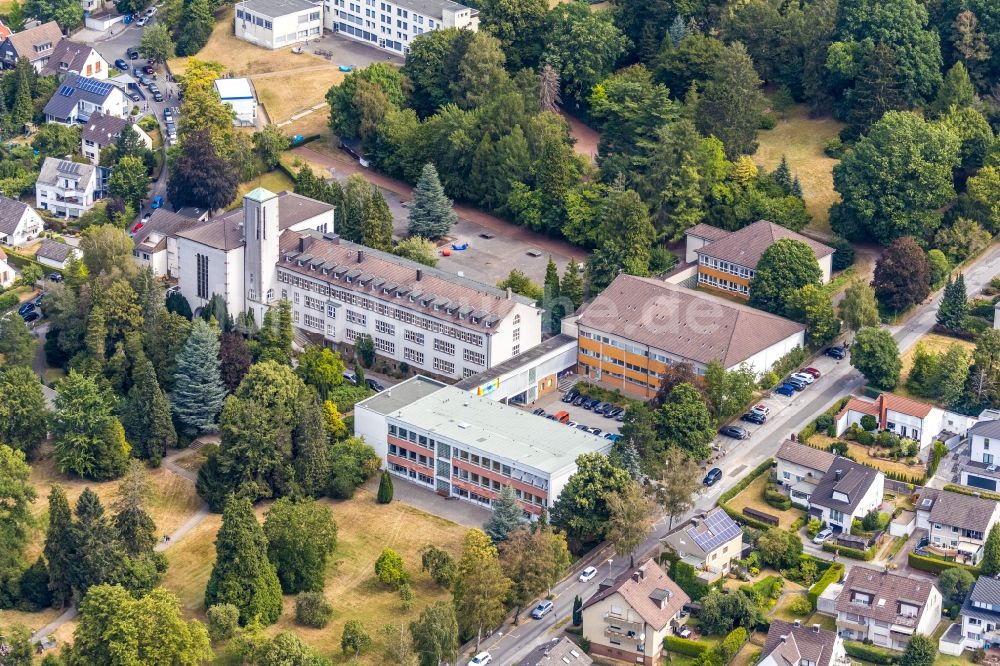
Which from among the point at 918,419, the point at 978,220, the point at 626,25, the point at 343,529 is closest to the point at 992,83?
the point at 978,220

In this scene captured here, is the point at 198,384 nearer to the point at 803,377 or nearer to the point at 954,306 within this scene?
the point at 803,377

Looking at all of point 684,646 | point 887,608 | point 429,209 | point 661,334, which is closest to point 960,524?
point 887,608

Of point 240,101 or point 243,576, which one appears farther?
point 240,101

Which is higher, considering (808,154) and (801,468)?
(808,154)

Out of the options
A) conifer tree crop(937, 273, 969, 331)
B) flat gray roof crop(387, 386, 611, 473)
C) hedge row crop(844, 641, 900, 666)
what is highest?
conifer tree crop(937, 273, 969, 331)

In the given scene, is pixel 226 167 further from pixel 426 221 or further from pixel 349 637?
pixel 349 637

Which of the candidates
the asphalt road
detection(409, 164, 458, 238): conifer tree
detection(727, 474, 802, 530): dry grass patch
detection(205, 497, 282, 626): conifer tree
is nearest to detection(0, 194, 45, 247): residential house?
detection(409, 164, 458, 238): conifer tree

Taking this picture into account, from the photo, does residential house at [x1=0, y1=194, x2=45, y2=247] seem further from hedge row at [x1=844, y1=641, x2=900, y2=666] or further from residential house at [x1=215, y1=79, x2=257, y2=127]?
hedge row at [x1=844, y1=641, x2=900, y2=666]
